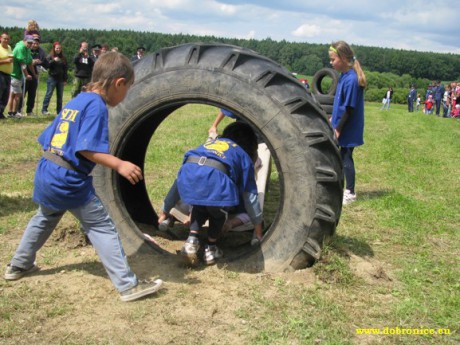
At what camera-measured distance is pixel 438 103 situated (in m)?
30.3

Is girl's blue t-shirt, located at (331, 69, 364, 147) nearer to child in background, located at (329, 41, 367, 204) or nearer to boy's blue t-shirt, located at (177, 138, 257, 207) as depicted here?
child in background, located at (329, 41, 367, 204)

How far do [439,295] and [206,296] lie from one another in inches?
69.6

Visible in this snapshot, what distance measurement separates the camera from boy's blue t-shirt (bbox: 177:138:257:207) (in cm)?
365

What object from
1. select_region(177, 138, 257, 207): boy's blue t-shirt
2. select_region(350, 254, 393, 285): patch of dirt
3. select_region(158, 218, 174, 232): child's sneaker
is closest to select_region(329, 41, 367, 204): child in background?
select_region(350, 254, 393, 285): patch of dirt

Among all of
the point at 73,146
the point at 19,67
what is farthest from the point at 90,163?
the point at 19,67

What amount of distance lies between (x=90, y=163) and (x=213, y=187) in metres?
0.95

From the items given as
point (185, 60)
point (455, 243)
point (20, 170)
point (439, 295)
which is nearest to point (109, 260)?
point (185, 60)

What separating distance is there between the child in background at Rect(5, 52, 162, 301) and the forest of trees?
7954cm

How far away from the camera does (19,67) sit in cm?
1240

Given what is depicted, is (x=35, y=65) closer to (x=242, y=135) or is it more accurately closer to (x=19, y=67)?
(x=19, y=67)

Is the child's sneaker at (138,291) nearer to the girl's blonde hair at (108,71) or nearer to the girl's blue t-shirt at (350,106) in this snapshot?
the girl's blonde hair at (108,71)

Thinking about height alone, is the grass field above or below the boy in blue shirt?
below

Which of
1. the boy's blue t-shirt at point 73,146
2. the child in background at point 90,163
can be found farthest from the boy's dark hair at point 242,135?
the boy's blue t-shirt at point 73,146

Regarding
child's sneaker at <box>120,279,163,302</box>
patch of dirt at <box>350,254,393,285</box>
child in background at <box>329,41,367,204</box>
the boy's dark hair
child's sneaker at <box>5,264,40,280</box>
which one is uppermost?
child in background at <box>329,41,367,204</box>
